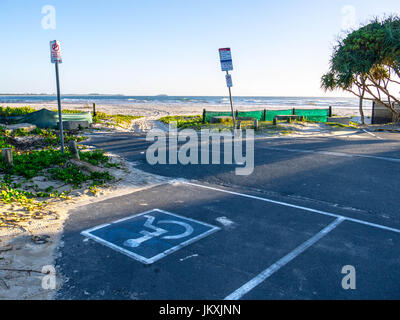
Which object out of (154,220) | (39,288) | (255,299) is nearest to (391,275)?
(255,299)

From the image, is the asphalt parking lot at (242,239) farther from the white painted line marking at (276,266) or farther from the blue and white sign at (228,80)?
→ the blue and white sign at (228,80)

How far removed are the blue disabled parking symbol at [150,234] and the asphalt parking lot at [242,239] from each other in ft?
0.06

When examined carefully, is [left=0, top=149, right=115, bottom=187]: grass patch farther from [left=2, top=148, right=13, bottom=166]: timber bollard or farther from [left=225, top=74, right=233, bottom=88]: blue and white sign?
[left=225, top=74, right=233, bottom=88]: blue and white sign

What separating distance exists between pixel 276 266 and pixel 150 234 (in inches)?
86.8

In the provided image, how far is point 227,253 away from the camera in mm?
4840

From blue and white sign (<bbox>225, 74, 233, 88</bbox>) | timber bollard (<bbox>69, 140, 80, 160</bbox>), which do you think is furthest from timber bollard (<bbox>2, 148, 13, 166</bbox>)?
blue and white sign (<bbox>225, 74, 233, 88</bbox>)

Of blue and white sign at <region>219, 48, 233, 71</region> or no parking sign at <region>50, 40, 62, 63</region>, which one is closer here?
no parking sign at <region>50, 40, 62, 63</region>

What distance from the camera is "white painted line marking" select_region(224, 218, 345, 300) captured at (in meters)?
3.83

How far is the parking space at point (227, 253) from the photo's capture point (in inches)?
153

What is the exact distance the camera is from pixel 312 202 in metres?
7.24

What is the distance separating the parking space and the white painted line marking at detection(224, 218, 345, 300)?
0.01 metres

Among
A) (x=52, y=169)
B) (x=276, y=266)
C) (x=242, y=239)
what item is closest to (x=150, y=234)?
(x=242, y=239)

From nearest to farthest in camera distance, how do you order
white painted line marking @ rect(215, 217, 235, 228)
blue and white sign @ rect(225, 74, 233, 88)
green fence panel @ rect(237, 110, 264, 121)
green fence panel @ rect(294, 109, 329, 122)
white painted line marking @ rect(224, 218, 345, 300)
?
1. white painted line marking @ rect(224, 218, 345, 300)
2. white painted line marking @ rect(215, 217, 235, 228)
3. blue and white sign @ rect(225, 74, 233, 88)
4. green fence panel @ rect(237, 110, 264, 121)
5. green fence panel @ rect(294, 109, 329, 122)
